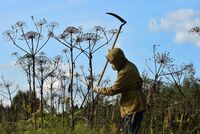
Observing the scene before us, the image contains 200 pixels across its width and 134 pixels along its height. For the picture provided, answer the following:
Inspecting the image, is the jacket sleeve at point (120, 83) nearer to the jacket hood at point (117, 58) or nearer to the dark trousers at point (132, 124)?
the jacket hood at point (117, 58)

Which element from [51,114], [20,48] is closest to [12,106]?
[51,114]

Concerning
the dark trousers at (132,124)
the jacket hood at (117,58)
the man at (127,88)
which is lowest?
the dark trousers at (132,124)

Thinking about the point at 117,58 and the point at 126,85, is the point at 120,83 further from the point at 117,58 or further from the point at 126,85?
the point at 117,58

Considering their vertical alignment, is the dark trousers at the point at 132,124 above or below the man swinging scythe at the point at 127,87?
below

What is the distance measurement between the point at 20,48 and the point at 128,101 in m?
4.13

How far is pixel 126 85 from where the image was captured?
32.3 feet

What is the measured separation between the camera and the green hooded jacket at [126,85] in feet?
32.2

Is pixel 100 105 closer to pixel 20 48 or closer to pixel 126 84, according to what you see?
pixel 20 48

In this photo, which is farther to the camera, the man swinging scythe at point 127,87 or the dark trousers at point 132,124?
the man swinging scythe at point 127,87

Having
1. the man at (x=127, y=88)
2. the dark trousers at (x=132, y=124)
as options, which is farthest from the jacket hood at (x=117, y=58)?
the dark trousers at (x=132, y=124)

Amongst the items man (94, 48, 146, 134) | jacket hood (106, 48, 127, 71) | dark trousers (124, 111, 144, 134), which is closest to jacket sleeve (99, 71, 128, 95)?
man (94, 48, 146, 134)

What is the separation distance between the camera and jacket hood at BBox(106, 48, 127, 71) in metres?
9.80

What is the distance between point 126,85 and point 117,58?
49 centimetres

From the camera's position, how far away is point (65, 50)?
13.5m
